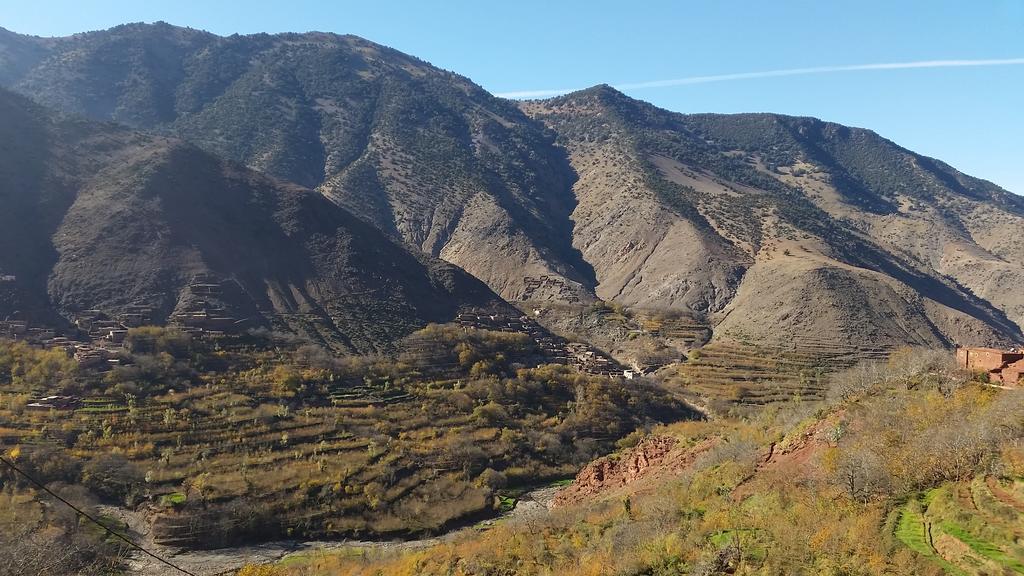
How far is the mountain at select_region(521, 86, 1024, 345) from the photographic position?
2510 inches

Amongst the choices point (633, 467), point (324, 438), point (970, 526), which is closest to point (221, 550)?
point (324, 438)

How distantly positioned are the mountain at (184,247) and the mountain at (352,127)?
27.2 m

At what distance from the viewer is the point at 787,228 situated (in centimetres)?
8888

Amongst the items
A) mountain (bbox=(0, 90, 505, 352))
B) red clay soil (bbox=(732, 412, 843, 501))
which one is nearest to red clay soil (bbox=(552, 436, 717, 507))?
red clay soil (bbox=(732, 412, 843, 501))

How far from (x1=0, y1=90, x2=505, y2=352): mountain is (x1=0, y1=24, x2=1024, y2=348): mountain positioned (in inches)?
1018

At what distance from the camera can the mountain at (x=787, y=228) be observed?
6375 cm

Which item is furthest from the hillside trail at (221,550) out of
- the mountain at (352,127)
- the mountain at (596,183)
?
the mountain at (352,127)

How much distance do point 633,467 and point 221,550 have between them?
62.1ft

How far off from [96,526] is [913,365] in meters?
34.8

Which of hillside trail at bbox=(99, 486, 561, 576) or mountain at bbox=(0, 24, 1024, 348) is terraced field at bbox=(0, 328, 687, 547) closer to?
hillside trail at bbox=(99, 486, 561, 576)

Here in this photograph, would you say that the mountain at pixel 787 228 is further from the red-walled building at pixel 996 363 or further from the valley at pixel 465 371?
the red-walled building at pixel 996 363

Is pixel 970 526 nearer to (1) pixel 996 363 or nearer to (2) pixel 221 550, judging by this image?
(1) pixel 996 363

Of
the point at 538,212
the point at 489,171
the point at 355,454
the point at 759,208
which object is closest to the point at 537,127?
the point at 489,171

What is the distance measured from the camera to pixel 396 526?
29.3 m
